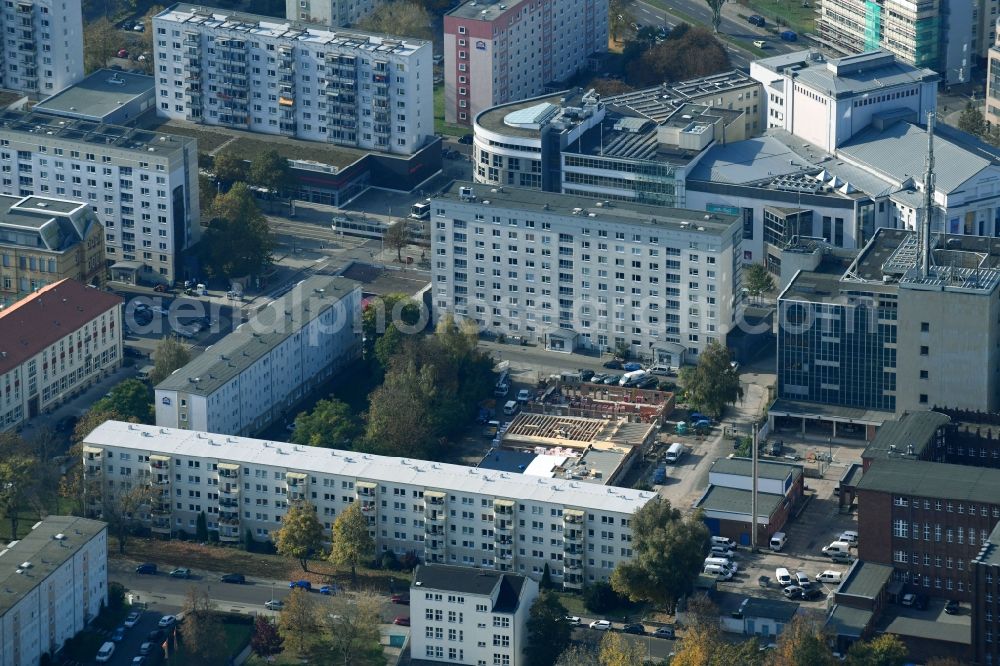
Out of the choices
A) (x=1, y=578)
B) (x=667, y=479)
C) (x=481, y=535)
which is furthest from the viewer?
(x=667, y=479)

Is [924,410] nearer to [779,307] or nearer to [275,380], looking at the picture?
[779,307]

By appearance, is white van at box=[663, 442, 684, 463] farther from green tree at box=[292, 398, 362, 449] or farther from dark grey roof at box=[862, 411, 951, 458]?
green tree at box=[292, 398, 362, 449]

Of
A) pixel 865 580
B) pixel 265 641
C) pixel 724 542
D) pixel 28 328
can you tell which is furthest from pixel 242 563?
pixel 865 580

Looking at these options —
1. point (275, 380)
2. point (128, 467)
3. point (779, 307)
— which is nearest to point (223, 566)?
point (128, 467)

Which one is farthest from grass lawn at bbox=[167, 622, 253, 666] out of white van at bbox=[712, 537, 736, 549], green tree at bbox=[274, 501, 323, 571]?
white van at bbox=[712, 537, 736, 549]

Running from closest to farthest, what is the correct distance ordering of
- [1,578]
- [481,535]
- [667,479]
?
[1,578] < [481,535] < [667,479]

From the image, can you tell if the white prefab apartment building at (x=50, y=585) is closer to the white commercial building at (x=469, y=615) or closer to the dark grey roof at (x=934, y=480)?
the white commercial building at (x=469, y=615)

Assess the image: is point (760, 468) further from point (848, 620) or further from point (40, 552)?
point (40, 552)
